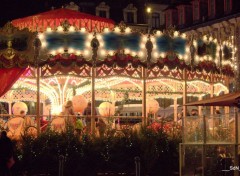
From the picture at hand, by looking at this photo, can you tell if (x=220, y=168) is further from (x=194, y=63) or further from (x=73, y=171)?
(x=194, y=63)

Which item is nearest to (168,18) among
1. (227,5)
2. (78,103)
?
(227,5)

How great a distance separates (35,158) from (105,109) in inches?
274

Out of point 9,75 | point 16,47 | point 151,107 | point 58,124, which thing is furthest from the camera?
point 151,107

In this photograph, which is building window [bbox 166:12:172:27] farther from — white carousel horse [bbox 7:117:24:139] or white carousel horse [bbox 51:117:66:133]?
white carousel horse [bbox 7:117:24:139]

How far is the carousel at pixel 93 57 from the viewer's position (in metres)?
27.3

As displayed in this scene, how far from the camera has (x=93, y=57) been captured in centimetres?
2739

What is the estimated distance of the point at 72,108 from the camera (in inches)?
1102

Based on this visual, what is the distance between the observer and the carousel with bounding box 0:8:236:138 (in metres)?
A: 27.3

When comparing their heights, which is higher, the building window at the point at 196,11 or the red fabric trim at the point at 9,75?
the building window at the point at 196,11

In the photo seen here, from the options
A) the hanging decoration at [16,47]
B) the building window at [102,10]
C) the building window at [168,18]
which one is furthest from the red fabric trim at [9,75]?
the building window at [168,18]

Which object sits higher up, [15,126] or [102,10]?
→ [102,10]

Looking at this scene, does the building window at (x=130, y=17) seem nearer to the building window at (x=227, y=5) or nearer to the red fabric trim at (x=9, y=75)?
the building window at (x=227, y=5)

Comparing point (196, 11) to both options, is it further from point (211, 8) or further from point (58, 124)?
point (58, 124)

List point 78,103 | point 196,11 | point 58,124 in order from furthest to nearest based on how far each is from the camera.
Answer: point 196,11 < point 78,103 < point 58,124
